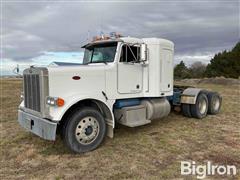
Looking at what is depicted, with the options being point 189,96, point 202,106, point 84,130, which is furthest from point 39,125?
point 202,106

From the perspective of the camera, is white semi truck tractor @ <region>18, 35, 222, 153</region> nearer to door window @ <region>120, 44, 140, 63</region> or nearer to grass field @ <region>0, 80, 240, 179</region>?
door window @ <region>120, 44, 140, 63</region>

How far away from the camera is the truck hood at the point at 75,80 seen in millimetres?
5418

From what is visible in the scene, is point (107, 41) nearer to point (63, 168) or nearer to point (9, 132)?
point (63, 168)

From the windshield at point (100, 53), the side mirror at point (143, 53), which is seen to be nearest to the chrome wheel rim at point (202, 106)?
the side mirror at point (143, 53)

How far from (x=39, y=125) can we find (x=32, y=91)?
851 mm

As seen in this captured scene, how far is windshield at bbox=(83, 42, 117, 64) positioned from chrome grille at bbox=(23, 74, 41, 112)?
1.88 m

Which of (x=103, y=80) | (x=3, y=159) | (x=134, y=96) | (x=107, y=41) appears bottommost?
(x=3, y=159)

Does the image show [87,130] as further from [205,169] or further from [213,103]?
[213,103]

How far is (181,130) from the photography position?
7.63 meters

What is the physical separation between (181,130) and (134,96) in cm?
188

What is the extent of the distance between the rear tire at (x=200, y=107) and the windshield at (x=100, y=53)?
4.05 metres

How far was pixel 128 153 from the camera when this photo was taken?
5699mm

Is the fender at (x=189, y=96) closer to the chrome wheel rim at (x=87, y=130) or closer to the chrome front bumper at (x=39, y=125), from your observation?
the chrome wheel rim at (x=87, y=130)

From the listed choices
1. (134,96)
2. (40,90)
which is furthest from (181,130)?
(40,90)
